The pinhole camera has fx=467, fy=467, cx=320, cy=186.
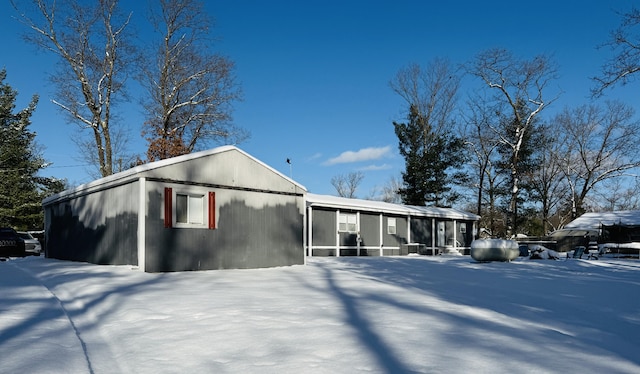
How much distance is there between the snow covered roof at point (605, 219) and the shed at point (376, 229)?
8.25 m

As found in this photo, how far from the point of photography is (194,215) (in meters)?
12.6

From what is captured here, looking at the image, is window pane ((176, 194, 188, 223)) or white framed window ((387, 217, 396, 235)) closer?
window pane ((176, 194, 188, 223))

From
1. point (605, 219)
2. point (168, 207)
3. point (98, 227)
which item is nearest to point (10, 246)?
point (98, 227)

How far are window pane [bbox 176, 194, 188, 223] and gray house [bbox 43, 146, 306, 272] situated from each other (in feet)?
0.08

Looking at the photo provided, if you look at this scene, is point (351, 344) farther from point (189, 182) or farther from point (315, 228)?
point (315, 228)

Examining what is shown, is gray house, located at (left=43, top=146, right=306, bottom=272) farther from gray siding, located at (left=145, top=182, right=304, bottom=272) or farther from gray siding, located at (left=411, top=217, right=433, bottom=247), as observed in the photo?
gray siding, located at (left=411, top=217, right=433, bottom=247)

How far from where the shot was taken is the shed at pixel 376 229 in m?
20.7

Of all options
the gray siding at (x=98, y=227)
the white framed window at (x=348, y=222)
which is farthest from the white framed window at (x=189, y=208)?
the white framed window at (x=348, y=222)

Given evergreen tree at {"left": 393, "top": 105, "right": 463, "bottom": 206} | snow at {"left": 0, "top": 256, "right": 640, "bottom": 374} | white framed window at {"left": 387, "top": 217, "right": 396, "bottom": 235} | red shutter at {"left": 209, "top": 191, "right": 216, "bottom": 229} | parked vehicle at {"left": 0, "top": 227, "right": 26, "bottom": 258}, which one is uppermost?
evergreen tree at {"left": 393, "top": 105, "right": 463, "bottom": 206}

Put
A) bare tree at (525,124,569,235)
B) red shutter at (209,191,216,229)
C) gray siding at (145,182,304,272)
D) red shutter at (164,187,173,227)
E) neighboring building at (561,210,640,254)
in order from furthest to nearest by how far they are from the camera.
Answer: bare tree at (525,124,569,235) < neighboring building at (561,210,640,254) < red shutter at (209,191,216,229) < red shutter at (164,187,173,227) < gray siding at (145,182,304,272)

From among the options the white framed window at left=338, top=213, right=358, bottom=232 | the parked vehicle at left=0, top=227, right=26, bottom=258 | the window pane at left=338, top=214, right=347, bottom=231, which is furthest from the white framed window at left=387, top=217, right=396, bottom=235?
the parked vehicle at left=0, top=227, right=26, bottom=258

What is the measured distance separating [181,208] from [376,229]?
12867 mm

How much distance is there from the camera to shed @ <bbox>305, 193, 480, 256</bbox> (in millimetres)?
20703

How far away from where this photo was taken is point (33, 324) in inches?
219
